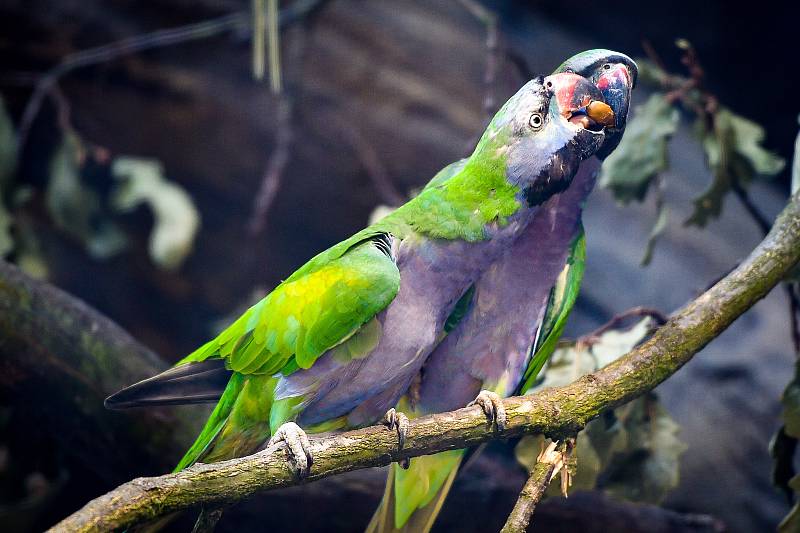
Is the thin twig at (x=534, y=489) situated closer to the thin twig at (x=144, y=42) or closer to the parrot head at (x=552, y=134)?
the parrot head at (x=552, y=134)

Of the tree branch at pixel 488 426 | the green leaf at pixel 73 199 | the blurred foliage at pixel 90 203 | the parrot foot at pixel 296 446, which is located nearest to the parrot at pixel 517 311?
the tree branch at pixel 488 426

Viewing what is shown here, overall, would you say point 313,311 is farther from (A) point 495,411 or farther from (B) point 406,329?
(A) point 495,411

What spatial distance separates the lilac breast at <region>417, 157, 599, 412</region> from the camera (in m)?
1.70

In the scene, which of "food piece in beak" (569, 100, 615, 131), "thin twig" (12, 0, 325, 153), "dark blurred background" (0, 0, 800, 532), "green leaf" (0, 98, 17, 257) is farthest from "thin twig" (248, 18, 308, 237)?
"food piece in beak" (569, 100, 615, 131)

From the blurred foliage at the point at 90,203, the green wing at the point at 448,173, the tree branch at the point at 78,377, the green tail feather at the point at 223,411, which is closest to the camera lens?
the green tail feather at the point at 223,411

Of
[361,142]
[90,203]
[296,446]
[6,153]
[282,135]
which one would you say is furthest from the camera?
[361,142]

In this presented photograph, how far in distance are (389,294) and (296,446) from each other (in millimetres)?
364

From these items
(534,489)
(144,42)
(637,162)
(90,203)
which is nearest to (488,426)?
(534,489)

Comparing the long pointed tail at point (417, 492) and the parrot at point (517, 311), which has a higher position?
the parrot at point (517, 311)

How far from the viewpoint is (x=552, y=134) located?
1564mm

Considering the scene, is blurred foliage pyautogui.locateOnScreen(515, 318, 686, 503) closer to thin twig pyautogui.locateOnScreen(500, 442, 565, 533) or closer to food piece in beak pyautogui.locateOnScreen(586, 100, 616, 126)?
thin twig pyautogui.locateOnScreen(500, 442, 565, 533)

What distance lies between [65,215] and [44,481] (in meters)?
1.15

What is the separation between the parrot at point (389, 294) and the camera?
1.56 m

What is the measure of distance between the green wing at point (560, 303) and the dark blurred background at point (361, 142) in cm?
158
